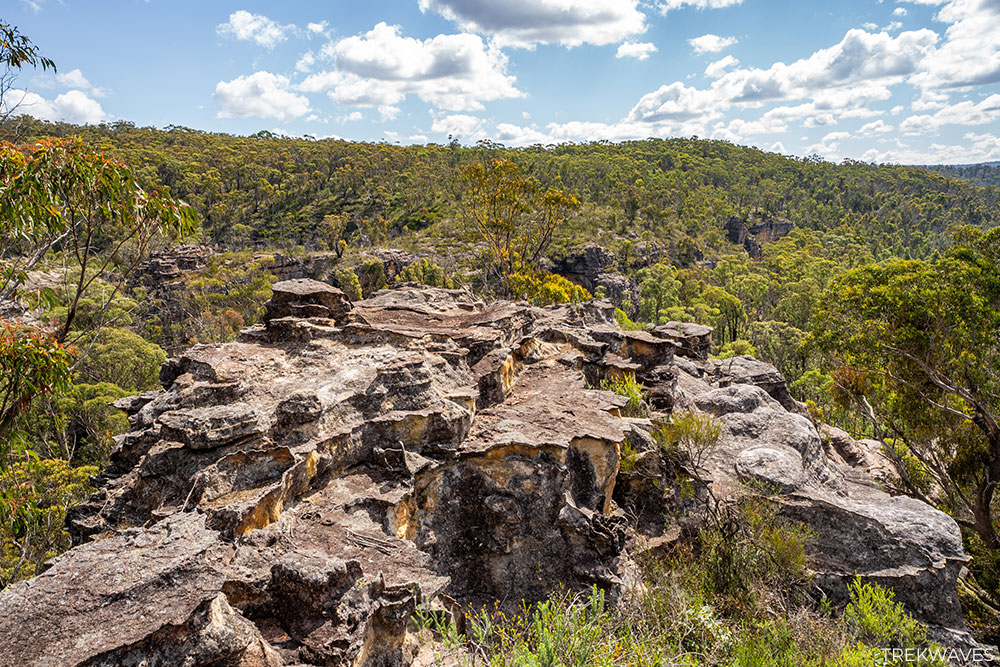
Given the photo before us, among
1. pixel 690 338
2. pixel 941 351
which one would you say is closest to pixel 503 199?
pixel 690 338

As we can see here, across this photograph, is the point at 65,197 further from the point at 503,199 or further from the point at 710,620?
the point at 503,199

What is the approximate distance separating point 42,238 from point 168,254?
5564cm

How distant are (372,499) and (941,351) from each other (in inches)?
559

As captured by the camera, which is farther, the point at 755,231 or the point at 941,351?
the point at 755,231

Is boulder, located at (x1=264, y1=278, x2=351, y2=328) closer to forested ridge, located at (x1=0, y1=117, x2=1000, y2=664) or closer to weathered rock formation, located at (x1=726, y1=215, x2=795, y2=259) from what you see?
forested ridge, located at (x1=0, y1=117, x2=1000, y2=664)

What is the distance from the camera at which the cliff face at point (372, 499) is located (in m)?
4.56

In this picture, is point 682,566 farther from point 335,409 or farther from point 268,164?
point 268,164

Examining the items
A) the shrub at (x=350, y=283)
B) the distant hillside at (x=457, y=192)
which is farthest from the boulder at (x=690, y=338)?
the distant hillside at (x=457, y=192)

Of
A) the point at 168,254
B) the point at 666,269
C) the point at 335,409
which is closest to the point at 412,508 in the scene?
the point at 335,409

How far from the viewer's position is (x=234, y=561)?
5492 mm

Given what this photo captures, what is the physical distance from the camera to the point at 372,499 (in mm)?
7023

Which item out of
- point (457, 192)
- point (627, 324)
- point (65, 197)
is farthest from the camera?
point (457, 192)

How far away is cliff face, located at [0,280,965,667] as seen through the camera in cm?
456

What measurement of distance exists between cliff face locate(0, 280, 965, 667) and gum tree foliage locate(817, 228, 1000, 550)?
147 inches
